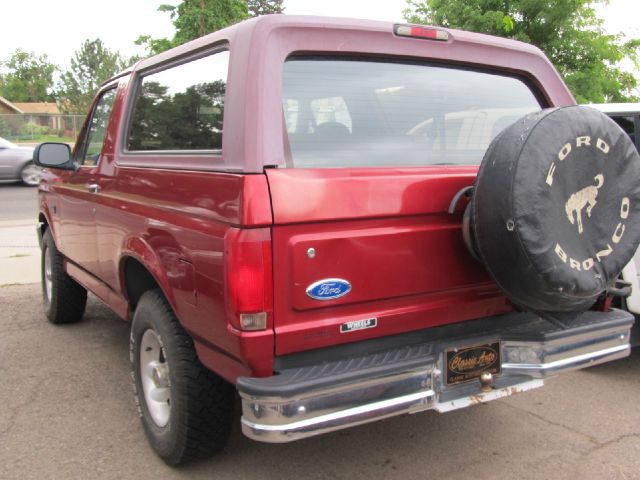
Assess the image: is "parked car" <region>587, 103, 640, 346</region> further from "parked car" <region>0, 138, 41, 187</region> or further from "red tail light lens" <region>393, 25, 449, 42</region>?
"parked car" <region>0, 138, 41, 187</region>

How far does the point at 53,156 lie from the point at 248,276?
2.70 m

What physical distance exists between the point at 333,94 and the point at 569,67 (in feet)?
37.2

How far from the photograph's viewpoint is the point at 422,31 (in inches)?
113

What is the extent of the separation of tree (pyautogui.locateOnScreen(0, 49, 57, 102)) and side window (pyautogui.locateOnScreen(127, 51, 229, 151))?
281 ft

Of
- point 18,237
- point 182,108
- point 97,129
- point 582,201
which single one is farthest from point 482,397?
point 18,237

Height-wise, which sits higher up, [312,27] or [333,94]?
[312,27]

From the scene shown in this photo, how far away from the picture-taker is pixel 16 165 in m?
16.5

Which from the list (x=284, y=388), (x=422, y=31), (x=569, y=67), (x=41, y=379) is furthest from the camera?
(x=569, y=67)

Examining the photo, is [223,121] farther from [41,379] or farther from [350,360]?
[41,379]

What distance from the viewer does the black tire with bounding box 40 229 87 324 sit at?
508cm

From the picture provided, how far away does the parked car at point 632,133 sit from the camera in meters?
3.94

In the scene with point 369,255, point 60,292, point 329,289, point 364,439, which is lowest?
point 364,439

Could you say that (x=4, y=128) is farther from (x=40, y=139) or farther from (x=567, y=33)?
(x=567, y=33)

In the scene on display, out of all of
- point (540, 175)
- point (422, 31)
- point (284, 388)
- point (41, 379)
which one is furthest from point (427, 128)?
point (41, 379)
